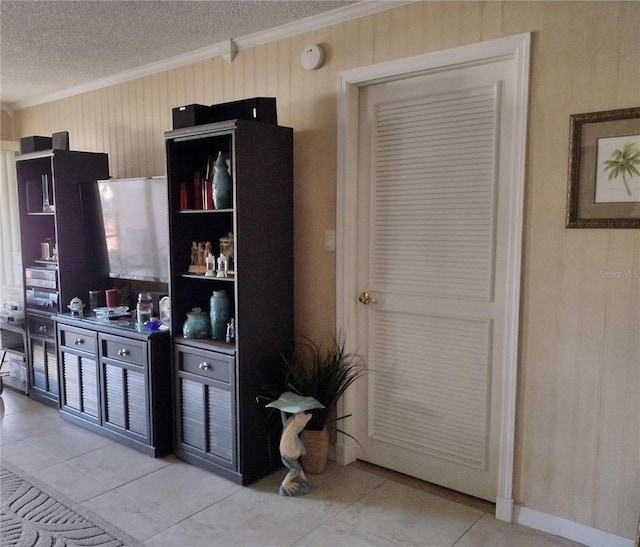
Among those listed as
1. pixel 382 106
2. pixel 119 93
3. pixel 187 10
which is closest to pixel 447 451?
pixel 382 106

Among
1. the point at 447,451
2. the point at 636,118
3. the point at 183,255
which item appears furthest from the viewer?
the point at 183,255

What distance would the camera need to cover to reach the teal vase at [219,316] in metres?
2.89

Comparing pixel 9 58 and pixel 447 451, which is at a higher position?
pixel 9 58

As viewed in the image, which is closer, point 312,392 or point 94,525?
point 94,525

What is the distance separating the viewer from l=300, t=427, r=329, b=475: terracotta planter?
110 inches

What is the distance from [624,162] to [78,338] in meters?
3.27

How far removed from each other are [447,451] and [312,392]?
757 millimetres

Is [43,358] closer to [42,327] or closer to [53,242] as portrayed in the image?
[42,327]

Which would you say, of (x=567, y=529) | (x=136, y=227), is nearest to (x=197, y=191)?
(x=136, y=227)

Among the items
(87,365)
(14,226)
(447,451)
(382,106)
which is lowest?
(447,451)

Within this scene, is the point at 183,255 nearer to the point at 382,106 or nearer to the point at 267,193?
the point at 267,193

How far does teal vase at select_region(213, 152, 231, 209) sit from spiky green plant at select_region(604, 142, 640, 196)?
70.6 inches

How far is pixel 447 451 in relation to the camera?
2.67m

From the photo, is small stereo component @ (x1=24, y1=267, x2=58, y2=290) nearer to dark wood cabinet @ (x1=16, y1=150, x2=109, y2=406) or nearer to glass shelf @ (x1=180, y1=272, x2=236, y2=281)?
dark wood cabinet @ (x1=16, y1=150, x2=109, y2=406)
